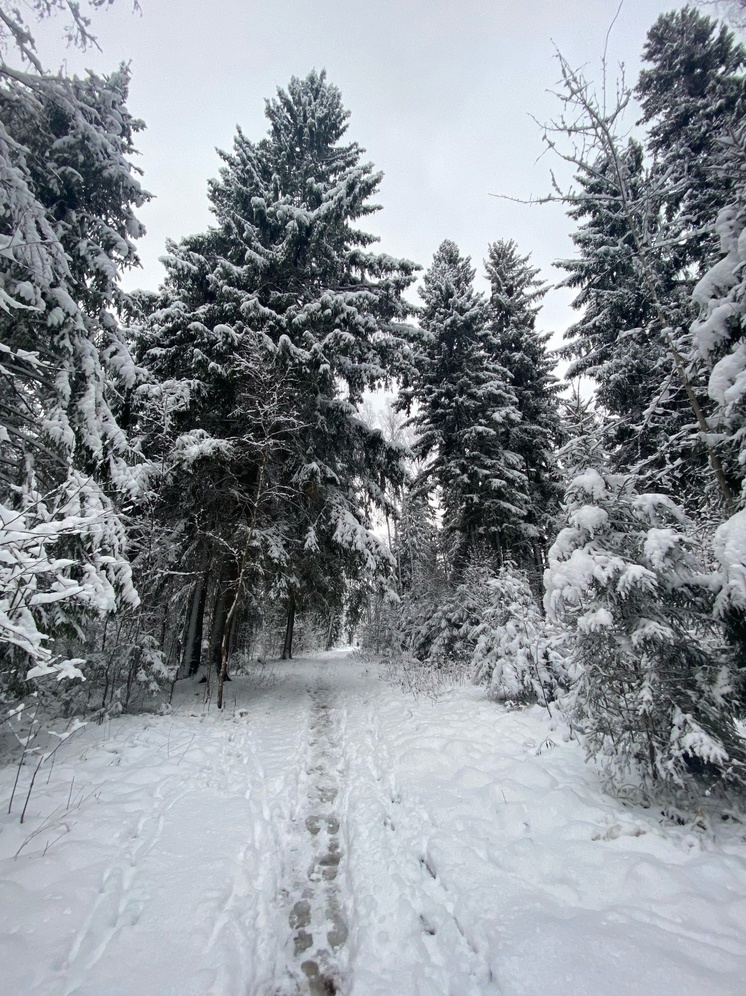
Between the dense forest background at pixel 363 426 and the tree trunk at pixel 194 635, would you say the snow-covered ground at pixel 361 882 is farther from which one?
the tree trunk at pixel 194 635

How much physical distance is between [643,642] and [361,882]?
9.69ft

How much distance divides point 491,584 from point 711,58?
1636cm

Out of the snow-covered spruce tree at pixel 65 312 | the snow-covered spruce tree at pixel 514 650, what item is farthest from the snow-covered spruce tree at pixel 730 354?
the snow-covered spruce tree at pixel 65 312

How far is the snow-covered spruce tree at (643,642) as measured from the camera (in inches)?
129

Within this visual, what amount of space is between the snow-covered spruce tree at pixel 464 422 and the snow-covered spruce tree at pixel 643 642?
8792 mm

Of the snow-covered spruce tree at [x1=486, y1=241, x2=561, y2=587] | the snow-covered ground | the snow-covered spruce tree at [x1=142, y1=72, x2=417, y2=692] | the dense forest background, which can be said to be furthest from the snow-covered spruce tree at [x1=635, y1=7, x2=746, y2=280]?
the snow-covered ground

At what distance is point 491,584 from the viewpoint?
7938 millimetres

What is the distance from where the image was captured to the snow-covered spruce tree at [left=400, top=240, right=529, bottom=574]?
13.4m

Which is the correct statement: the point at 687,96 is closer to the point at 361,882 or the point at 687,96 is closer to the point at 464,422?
the point at 464,422

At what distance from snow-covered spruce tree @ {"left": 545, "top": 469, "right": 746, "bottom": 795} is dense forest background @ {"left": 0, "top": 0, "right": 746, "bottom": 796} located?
28 mm

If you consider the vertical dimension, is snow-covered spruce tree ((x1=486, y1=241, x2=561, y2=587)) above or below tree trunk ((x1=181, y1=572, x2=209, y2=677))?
above

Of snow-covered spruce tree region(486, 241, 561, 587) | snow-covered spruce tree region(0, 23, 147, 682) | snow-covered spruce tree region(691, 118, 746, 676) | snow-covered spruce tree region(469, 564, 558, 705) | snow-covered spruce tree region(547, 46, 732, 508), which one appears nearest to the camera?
snow-covered spruce tree region(691, 118, 746, 676)

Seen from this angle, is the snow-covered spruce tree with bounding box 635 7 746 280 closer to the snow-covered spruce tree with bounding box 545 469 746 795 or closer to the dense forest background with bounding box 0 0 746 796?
the dense forest background with bounding box 0 0 746 796

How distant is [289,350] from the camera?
9.35 m
